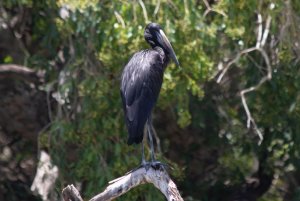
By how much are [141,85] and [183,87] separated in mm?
926

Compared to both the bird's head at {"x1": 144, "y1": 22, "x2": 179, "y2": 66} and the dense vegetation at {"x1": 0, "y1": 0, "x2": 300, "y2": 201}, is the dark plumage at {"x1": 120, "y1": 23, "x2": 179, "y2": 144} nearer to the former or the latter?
the bird's head at {"x1": 144, "y1": 22, "x2": 179, "y2": 66}

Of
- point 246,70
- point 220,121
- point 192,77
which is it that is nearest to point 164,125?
point 220,121

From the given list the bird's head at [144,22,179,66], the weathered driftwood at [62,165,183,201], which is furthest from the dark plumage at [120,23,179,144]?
the weathered driftwood at [62,165,183,201]

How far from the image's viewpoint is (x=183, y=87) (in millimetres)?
8070

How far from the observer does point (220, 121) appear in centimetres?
975

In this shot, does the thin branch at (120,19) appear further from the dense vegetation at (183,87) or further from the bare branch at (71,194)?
the bare branch at (71,194)

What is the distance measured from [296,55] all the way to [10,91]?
269 centimetres

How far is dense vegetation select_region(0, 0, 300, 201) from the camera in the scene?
26.1 feet

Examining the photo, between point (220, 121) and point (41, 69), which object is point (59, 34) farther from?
point (220, 121)

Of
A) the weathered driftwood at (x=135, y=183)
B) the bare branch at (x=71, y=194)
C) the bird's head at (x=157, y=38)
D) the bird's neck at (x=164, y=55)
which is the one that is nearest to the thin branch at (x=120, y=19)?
the bird's head at (x=157, y=38)

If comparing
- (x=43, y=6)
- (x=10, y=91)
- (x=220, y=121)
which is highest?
(x=43, y=6)

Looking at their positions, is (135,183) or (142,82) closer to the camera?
(135,183)

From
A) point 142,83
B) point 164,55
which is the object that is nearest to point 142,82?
point 142,83

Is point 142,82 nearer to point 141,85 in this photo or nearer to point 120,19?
point 141,85
